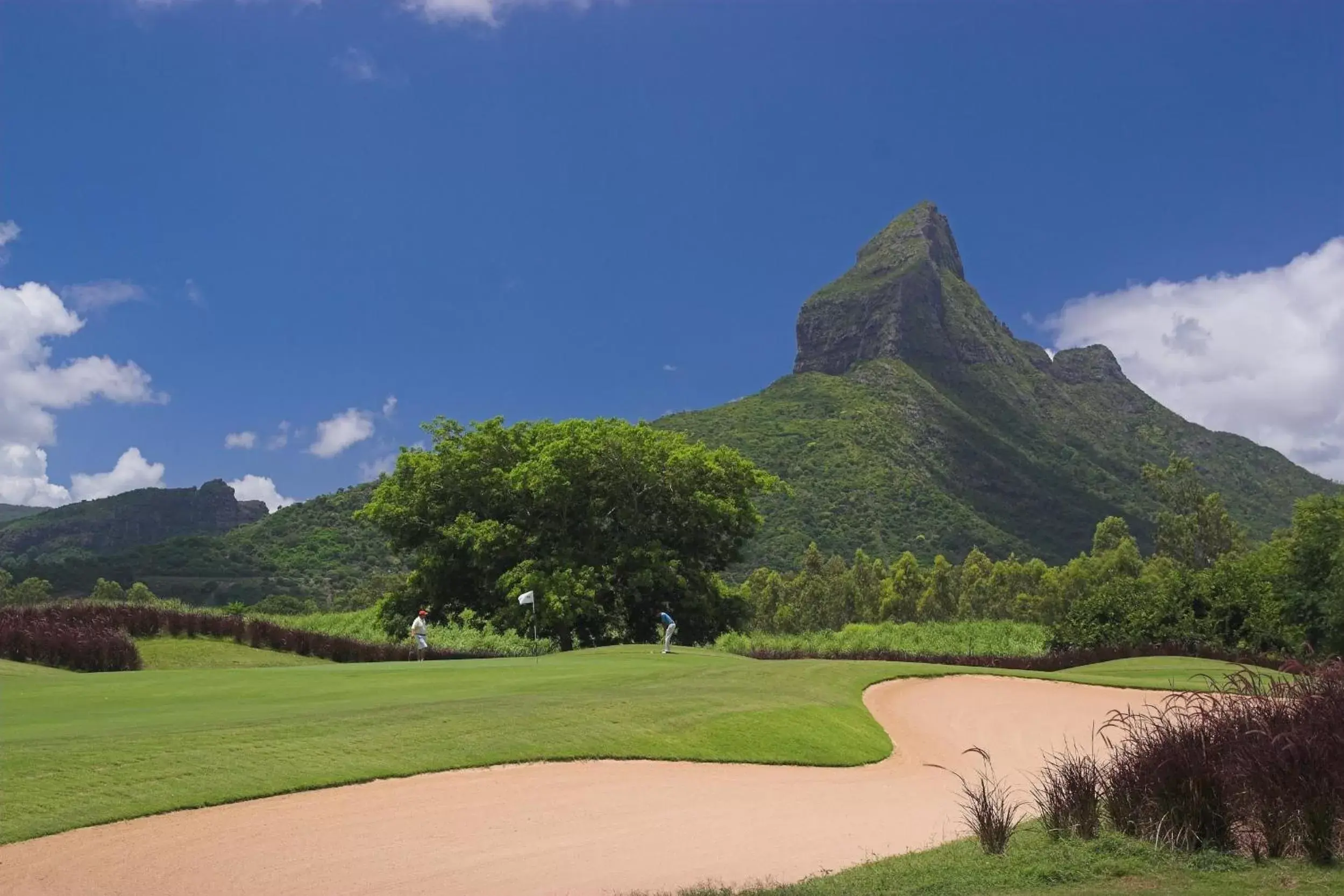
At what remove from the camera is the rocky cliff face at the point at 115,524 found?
11444cm

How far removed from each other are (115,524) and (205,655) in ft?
328

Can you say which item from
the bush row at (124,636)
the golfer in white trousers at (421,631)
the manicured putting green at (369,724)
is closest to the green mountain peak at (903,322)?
the bush row at (124,636)

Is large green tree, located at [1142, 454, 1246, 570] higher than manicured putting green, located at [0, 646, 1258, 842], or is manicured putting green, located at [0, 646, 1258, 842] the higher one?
large green tree, located at [1142, 454, 1246, 570]

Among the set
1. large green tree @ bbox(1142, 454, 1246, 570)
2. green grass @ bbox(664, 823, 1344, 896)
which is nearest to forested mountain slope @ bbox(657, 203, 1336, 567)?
large green tree @ bbox(1142, 454, 1246, 570)

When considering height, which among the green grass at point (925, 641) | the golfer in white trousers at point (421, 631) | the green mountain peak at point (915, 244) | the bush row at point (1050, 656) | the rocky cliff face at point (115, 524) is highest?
the green mountain peak at point (915, 244)

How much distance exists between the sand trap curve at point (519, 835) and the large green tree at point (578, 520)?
2521 centimetres

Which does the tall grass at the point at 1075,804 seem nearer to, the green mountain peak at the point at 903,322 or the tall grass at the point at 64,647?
the tall grass at the point at 64,647

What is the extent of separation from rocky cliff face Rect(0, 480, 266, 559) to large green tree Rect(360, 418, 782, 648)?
70.8m

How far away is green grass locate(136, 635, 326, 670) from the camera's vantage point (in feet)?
108

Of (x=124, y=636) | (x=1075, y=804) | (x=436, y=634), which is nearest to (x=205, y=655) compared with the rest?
(x=124, y=636)

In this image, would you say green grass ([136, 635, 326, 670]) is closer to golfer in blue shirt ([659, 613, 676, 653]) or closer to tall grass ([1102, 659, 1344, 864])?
golfer in blue shirt ([659, 613, 676, 653])

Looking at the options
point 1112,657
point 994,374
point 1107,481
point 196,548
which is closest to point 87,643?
point 1112,657

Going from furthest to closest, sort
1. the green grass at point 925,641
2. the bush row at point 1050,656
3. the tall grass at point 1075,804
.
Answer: the green grass at point 925,641
the bush row at point 1050,656
the tall grass at point 1075,804

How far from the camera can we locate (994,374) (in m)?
148
